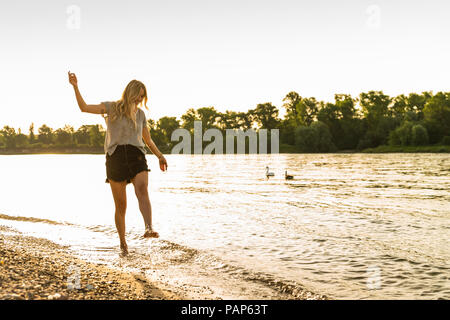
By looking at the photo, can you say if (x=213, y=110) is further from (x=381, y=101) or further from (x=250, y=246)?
(x=250, y=246)

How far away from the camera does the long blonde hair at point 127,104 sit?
5.85 metres

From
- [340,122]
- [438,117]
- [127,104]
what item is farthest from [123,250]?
[340,122]

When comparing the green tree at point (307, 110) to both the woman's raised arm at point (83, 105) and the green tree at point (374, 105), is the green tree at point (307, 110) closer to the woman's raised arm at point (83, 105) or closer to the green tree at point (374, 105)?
the green tree at point (374, 105)

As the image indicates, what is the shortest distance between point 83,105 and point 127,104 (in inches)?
23.0

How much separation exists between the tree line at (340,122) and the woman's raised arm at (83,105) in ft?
347

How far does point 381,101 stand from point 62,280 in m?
141

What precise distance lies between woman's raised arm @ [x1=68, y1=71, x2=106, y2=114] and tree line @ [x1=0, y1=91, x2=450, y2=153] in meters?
106

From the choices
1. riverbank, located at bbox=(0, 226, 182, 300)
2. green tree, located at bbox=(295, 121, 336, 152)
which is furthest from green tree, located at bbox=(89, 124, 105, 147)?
riverbank, located at bbox=(0, 226, 182, 300)

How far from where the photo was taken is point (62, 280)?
5.10 m

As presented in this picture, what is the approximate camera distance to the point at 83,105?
5.71 metres

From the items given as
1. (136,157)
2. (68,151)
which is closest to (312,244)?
(136,157)

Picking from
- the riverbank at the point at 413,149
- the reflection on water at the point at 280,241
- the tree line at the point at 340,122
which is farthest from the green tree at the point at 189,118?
the reflection on water at the point at 280,241

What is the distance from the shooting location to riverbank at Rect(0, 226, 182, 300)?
14.6 ft

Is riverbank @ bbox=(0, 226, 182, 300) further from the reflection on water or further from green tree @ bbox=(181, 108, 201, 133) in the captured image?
green tree @ bbox=(181, 108, 201, 133)
